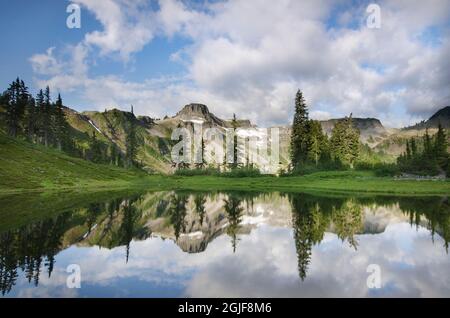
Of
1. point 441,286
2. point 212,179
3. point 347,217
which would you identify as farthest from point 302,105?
point 441,286

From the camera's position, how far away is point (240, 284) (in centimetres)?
1390

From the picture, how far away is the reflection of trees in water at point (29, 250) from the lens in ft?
49.4

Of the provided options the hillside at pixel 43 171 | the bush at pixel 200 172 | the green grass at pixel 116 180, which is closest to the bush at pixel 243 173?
the green grass at pixel 116 180

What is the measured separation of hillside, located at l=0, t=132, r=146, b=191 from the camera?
273 feet

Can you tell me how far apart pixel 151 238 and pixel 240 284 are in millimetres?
13079

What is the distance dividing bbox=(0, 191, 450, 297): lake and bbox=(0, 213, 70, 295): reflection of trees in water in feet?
0.15

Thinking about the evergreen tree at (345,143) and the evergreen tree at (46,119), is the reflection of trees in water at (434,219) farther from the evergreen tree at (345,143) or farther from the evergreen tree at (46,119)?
the evergreen tree at (46,119)

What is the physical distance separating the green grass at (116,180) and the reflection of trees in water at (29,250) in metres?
50.6

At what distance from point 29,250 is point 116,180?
95397 millimetres

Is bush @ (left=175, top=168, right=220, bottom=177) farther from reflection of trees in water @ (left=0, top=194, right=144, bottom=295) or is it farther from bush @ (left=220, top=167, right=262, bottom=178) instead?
reflection of trees in water @ (left=0, top=194, right=144, bottom=295)

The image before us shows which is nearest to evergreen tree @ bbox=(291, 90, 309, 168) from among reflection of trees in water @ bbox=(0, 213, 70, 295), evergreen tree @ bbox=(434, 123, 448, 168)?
evergreen tree @ bbox=(434, 123, 448, 168)

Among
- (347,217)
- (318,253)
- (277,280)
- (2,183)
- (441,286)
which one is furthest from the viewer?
(2,183)

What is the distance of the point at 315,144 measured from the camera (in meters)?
108

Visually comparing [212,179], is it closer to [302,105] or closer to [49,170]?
[302,105]
